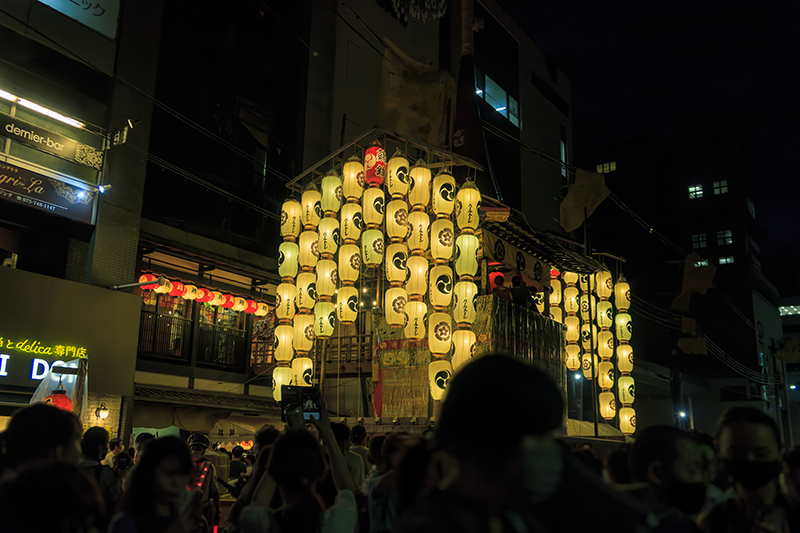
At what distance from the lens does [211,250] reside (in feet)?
59.6

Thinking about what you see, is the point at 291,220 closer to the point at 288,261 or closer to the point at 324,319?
the point at 288,261

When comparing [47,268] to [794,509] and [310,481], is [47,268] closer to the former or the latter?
[310,481]

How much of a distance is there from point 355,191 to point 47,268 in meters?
7.42

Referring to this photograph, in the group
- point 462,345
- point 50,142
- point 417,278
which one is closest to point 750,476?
point 417,278

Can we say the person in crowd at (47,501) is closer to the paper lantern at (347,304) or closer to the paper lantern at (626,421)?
the paper lantern at (347,304)

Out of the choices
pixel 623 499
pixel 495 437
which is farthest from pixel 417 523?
pixel 623 499

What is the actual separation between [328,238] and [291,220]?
141cm

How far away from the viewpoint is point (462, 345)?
14.1m

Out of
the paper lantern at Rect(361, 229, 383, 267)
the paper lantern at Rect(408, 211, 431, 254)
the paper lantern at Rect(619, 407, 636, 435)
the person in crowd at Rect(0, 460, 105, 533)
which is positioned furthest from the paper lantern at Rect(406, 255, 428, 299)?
the person in crowd at Rect(0, 460, 105, 533)

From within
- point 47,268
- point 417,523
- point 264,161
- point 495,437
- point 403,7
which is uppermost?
point 403,7

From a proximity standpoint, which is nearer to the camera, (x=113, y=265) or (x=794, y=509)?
(x=794, y=509)

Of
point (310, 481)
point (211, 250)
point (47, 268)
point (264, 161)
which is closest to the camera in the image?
point (310, 481)

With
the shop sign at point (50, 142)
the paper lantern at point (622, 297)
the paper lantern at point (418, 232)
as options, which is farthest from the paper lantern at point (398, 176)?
the paper lantern at point (622, 297)

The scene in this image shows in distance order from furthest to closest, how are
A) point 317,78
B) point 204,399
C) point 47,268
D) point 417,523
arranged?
point 317,78 → point 204,399 → point 47,268 → point 417,523
